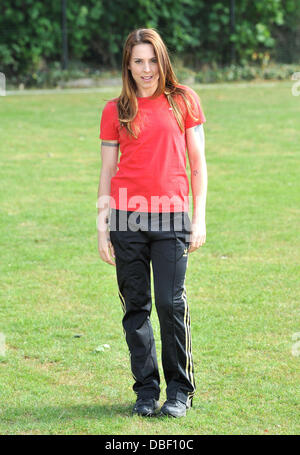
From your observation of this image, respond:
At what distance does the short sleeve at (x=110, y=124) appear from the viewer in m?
3.79

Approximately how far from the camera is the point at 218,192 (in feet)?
28.6

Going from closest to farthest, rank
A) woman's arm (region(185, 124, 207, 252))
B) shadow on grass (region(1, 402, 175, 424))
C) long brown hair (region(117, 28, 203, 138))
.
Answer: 1. long brown hair (region(117, 28, 203, 138))
2. woman's arm (region(185, 124, 207, 252))
3. shadow on grass (region(1, 402, 175, 424))

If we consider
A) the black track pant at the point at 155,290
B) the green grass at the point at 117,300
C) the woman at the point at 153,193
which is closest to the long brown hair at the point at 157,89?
the woman at the point at 153,193

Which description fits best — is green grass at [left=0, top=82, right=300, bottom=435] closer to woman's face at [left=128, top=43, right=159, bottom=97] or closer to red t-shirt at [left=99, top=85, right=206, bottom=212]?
red t-shirt at [left=99, top=85, right=206, bottom=212]

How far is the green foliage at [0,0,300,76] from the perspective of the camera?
16.0 meters

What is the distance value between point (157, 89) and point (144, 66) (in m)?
0.13

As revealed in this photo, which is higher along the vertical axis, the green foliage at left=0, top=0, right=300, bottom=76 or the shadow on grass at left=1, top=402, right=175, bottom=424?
the green foliage at left=0, top=0, right=300, bottom=76

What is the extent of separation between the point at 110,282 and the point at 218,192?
2.96 m

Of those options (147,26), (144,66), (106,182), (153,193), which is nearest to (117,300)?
(106,182)

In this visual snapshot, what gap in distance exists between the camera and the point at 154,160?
3705mm

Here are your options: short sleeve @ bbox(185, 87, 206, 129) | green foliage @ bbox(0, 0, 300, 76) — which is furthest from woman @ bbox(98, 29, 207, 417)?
green foliage @ bbox(0, 0, 300, 76)

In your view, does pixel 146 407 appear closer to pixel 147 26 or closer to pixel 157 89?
pixel 157 89

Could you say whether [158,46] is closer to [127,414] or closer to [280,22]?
[127,414]
